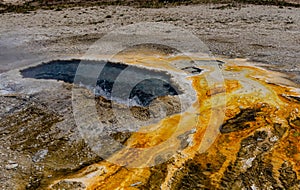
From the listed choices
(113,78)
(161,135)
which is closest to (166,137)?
(161,135)

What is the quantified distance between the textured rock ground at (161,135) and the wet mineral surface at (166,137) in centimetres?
2

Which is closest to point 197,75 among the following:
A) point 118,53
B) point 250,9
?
point 118,53

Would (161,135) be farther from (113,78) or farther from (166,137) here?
(113,78)

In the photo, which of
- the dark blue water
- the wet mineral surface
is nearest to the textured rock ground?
the wet mineral surface

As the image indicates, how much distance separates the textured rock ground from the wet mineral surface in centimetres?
2

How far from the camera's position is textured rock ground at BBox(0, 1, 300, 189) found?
282 inches

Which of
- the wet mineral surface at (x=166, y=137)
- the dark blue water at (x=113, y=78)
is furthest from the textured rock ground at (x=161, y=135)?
the dark blue water at (x=113, y=78)

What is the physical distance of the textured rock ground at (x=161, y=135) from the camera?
23.5ft

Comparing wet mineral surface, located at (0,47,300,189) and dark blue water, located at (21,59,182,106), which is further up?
dark blue water, located at (21,59,182,106)

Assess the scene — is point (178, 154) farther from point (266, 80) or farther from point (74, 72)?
point (74, 72)

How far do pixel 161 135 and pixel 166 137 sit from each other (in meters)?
0.15

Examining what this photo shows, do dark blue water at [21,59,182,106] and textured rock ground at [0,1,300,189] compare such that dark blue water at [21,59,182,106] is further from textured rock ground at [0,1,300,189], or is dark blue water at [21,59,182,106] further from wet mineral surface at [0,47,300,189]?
textured rock ground at [0,1,300,189]

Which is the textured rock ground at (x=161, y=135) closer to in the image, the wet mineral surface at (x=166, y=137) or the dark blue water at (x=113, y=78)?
the wet mineral surface at (x=166, y=137)

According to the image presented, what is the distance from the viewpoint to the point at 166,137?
28.8 ft
